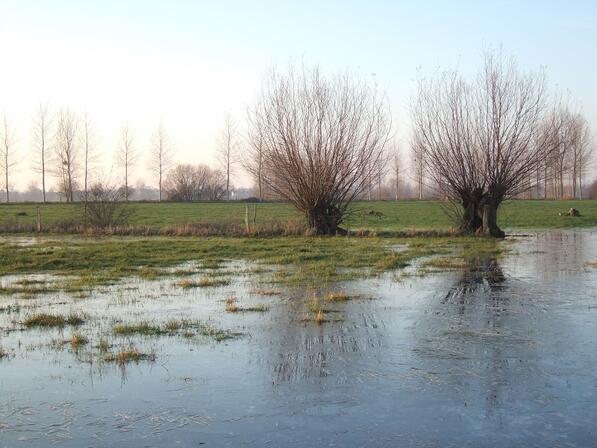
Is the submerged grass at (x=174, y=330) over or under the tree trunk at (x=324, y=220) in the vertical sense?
under

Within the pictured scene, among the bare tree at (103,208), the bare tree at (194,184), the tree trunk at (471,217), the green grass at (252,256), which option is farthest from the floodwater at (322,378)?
the bare tree at (194,184)

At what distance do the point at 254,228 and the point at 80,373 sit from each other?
22163mm

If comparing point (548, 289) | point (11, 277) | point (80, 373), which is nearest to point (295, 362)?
point (80, 373)

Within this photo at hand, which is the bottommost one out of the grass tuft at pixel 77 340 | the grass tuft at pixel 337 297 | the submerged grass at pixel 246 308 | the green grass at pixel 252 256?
the grass tuft at pixel 77 340

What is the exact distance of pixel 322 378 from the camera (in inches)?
270

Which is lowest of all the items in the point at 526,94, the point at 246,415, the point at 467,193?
the point at 246,415

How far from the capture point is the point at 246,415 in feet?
19.0

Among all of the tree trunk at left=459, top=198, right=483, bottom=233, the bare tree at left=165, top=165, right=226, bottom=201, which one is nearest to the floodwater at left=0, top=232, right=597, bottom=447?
the tree trunk at left=459, top=198, right=483, bottom=233

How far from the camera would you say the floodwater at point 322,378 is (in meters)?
5.38

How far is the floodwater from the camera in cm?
538

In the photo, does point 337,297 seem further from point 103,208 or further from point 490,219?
point 103,208

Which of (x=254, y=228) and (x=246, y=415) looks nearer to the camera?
(x=246, y=415)

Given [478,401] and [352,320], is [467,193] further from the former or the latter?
[478,401]

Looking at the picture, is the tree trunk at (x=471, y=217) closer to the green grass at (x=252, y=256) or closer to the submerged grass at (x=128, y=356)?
the green grass at (x=252, y=256)
